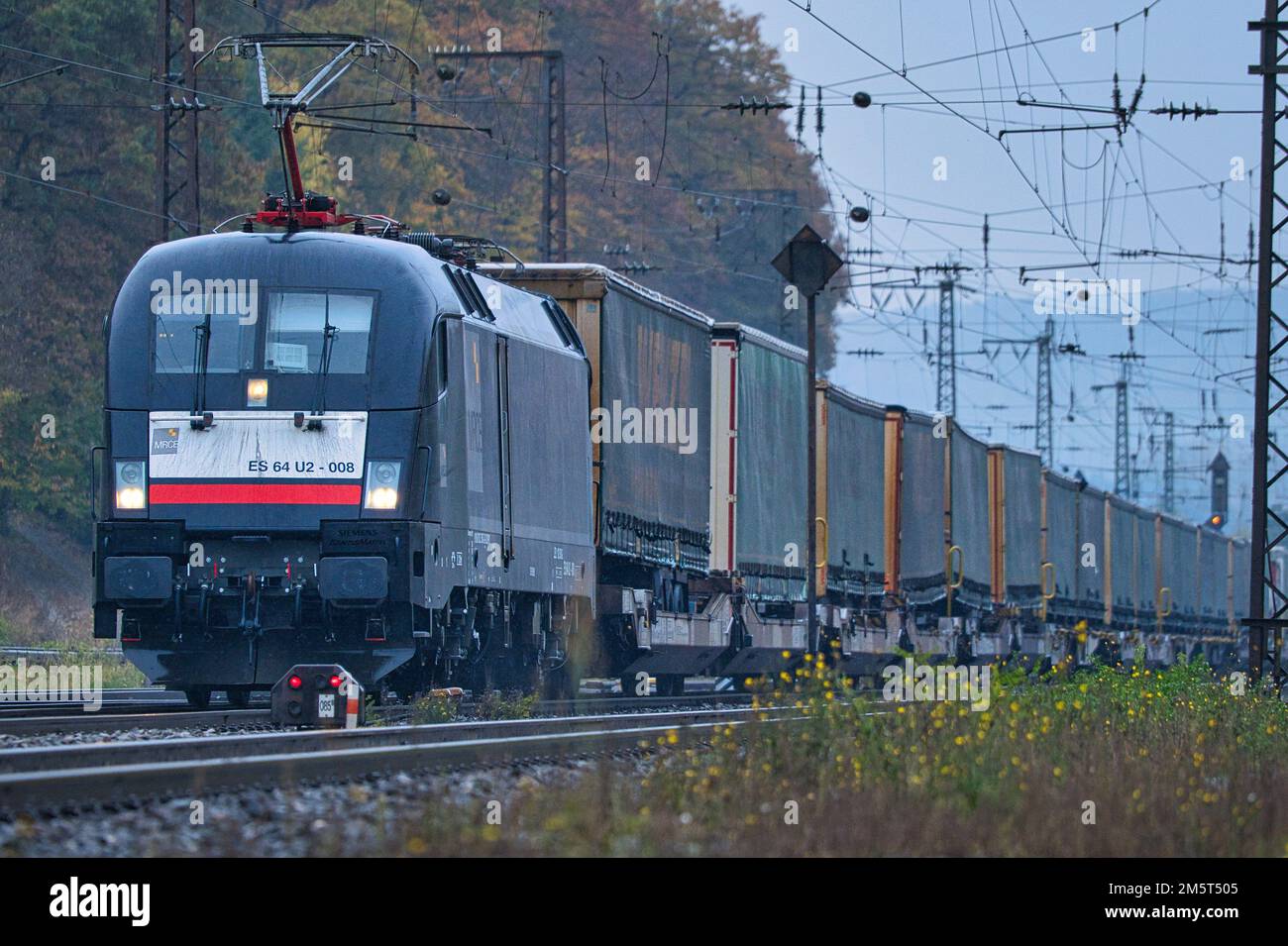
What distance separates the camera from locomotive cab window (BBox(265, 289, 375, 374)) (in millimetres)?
15633

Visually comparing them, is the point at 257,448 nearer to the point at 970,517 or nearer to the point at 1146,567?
the point at 970,517

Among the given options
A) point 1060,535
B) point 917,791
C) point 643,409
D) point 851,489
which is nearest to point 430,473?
→ point 643,409

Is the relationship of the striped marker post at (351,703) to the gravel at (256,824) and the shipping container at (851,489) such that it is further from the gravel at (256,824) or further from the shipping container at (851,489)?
the shipping container at (851,489)

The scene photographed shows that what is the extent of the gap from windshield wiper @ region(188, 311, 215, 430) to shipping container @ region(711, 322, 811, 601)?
846 centimetres

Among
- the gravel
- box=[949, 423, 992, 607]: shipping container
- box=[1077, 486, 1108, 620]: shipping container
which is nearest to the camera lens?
the gravel

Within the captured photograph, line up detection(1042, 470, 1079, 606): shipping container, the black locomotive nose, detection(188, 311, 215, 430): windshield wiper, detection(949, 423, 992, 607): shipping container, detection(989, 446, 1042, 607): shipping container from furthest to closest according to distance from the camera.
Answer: detection(1042, 470, 1079, 606): shipping container → detection(989, 446, 1042, 607): shipping container → detection(949, 423, 992, 607): shipping container → detection(188, 311, 215, 430): windshield wiper → the black locomotive nose

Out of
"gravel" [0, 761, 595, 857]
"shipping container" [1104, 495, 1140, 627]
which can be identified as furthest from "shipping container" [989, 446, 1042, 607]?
"gravel" [0, 761, 595, 857]

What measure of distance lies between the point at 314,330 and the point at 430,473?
4.59ft

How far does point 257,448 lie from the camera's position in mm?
15414

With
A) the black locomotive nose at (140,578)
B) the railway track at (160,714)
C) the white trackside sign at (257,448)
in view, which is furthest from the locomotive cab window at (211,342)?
the railway track at (160,714)

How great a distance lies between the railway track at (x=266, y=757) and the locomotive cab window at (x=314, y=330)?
3112 millimetres

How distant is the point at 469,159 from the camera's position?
6294 centimetres

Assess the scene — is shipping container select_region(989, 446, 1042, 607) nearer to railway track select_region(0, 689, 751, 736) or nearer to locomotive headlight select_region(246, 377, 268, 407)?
railway track select_region(0, 689, 751, 736)

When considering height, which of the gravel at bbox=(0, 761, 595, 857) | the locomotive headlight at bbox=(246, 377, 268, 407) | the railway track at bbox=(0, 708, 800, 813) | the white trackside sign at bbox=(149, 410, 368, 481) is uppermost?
the locomotive headlight at bbox=(246, 377, 268, 407)
